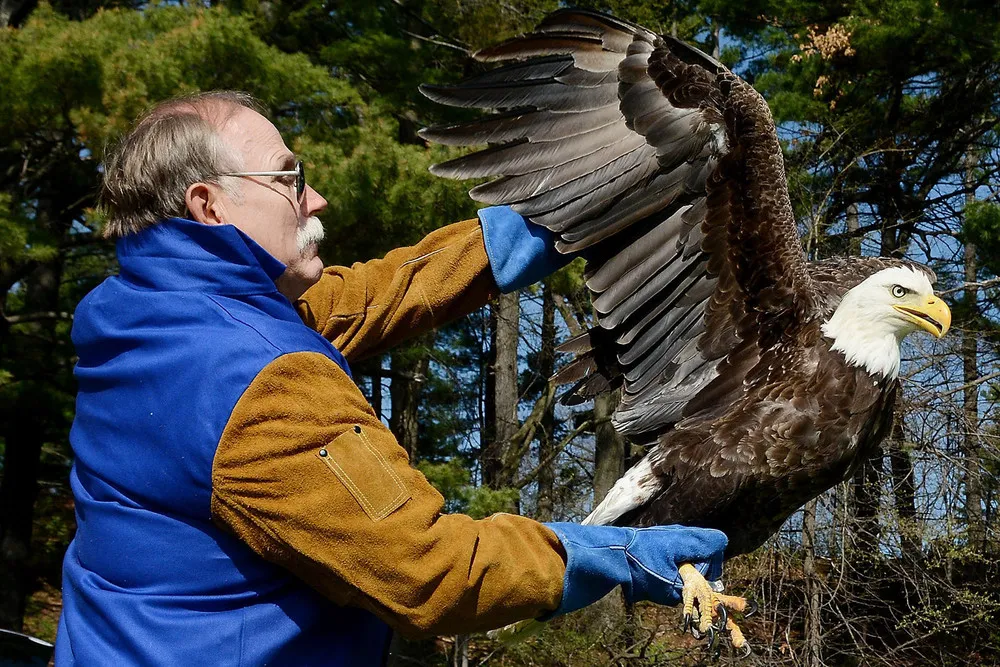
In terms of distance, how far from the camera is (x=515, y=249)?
2.24 meters

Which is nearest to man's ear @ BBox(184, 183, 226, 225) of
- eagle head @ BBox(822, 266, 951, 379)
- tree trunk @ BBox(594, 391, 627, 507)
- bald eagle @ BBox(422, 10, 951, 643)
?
bald eagle @ BBox(422, 10, 951, 643)

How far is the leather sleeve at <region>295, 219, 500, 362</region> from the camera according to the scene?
202cm

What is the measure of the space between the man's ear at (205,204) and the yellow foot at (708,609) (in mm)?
1037

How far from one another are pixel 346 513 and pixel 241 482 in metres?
0.14

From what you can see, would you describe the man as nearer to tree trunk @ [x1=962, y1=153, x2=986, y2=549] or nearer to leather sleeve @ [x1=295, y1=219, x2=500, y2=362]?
leather sleeve @ [x1=295, y1=219, x2=500, y2=362]

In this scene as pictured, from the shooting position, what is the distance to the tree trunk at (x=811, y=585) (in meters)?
6.24

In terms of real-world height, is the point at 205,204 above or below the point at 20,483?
above

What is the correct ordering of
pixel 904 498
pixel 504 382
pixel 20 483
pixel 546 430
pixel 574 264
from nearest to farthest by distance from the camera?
pixel 904 498, pixel 574 264, pixel 20 483, pixel 546 430, pixel 504 382

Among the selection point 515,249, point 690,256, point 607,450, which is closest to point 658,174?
point 690,256

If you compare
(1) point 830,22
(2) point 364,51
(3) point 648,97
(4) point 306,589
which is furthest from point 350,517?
(1) point 830,22

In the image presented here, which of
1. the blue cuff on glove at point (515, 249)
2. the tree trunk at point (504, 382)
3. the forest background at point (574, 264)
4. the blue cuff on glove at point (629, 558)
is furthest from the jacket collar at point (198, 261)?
the tree trunk at point (504, 382)

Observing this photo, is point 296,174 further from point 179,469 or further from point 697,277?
point 697,277

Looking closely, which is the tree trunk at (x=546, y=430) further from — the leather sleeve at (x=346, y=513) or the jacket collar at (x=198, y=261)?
the leather sleeve at (x=346, y=513)

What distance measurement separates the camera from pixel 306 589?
1350 millimetres
